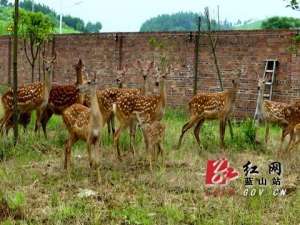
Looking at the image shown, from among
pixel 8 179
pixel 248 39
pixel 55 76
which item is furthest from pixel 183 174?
pixel 55 76

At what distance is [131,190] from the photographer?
320 inches

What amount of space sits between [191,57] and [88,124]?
36.1 feet

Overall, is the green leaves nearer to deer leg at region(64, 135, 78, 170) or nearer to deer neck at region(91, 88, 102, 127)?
deer leg at region(64, 135, 78, 170)

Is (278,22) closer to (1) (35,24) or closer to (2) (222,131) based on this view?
(1) (35,24)

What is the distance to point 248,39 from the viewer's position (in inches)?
702

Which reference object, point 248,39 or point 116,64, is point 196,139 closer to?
point 248,39

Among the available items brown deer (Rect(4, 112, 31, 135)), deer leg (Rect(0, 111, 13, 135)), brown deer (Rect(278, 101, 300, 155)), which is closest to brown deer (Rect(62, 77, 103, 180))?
deer leg (Rect(0, 111, 13, 135))

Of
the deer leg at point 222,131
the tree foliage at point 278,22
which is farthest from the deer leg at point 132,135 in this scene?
the tree foliage at point 278,22

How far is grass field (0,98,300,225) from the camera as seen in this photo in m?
6.95

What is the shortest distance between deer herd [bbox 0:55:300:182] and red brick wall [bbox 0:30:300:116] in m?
2.77

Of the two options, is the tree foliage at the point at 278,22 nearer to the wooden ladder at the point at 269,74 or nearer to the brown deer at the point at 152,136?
the wooden ladder at the point at 269,74

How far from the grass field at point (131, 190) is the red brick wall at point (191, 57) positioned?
4465 millimetres

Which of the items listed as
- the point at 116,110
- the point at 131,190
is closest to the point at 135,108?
the point at 116,110

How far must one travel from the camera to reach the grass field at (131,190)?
22.8ft
